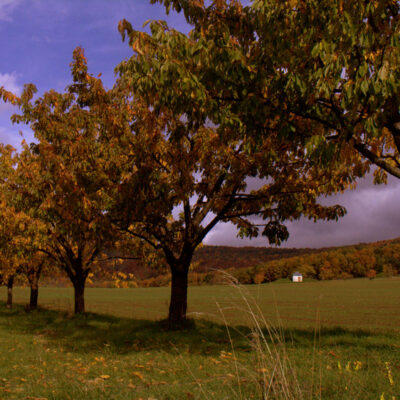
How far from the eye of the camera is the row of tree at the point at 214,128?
20.4 feet

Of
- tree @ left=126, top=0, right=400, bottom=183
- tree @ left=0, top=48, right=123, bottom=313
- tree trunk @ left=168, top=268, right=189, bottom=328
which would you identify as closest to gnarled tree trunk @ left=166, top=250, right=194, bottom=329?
tree trunk @ left=168, top=268, right=189, bottom=328

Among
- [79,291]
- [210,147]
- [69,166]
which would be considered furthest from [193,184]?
[79,291]

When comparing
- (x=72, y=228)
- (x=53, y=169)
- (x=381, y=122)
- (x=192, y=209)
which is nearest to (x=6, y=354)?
(x=72, y=228)

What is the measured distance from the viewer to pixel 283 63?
695cm

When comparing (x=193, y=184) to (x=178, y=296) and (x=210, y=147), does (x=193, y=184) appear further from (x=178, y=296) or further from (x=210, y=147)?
(x=178, y=296)

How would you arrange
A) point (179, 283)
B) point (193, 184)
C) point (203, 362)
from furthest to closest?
point (179, 283) → point (193, 184) → point (203, 362)

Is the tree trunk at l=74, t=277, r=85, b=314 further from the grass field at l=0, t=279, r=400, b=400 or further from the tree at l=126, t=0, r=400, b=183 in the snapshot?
the tree at l=126, t=0, r=400, b=183

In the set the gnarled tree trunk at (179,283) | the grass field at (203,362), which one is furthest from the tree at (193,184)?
the grass field at (203,362)

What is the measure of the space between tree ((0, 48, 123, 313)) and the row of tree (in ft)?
0.16

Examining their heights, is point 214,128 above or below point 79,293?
above

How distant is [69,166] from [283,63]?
24.8ft

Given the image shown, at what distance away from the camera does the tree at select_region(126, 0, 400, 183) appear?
5.86 metres

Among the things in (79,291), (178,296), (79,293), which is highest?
(178,296)

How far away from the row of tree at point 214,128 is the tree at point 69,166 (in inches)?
1.9
